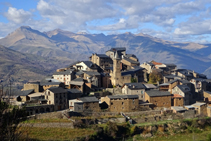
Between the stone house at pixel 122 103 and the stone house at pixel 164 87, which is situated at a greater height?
the stone house at pixel 164 87

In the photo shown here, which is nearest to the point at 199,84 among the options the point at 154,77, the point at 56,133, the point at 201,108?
the point at 154,77

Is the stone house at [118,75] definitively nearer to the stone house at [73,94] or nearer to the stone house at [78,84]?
the stone house at [78,84]

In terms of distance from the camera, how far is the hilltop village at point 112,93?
53.6 m

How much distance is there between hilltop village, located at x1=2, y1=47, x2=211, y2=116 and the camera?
176 ft

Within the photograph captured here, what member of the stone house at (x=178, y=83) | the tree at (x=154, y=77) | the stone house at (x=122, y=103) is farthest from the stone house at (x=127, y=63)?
the stone house at (x=122, y=103)

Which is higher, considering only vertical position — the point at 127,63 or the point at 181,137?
the point at 127,63

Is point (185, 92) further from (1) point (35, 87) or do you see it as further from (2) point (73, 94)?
(1) point (35, 87)

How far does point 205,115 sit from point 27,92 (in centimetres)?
3681

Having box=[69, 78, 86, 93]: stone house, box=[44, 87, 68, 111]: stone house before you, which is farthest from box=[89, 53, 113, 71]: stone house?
box=[44, 87, 68, 111]: stone house

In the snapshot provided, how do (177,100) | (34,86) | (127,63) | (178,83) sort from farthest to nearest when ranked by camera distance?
1. (127,63)
2. (178,83)
3. (177,100)
4. (34,86)

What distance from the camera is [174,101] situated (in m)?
59.9

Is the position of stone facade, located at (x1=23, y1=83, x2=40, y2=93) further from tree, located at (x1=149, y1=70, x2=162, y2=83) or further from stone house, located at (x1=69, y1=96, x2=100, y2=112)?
tree, located at (x1=149, y1=70, x2=162, y2=83)

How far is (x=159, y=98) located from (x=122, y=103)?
8485mm

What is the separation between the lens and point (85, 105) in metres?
52.8
